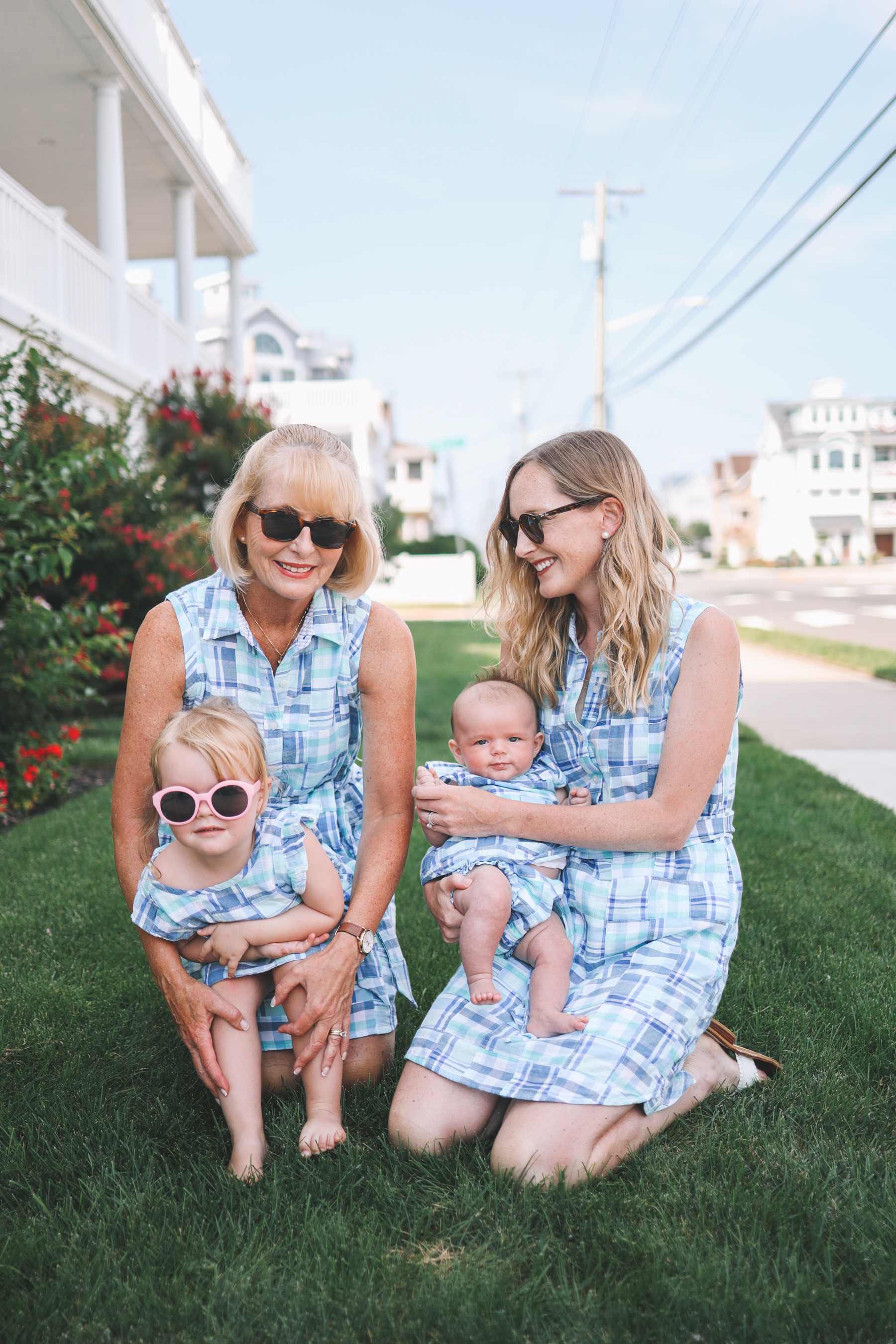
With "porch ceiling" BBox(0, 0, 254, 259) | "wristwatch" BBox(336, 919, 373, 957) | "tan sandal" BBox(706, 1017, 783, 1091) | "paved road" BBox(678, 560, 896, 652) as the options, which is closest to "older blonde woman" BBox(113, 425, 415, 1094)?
"wristwatch" BBox(336, 919, 373, 957)

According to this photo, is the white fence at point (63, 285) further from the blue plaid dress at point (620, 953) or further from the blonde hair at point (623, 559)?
the blue plaid dress at point (620, 953)

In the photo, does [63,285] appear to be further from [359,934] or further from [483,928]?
[483,928]

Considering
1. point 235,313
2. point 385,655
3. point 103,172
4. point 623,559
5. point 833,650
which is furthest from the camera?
point 235,313

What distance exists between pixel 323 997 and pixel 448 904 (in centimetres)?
39

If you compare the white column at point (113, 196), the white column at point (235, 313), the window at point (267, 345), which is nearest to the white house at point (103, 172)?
the white column at point (113, 196)

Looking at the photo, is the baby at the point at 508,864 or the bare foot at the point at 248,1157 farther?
the baby at the point at 508,864

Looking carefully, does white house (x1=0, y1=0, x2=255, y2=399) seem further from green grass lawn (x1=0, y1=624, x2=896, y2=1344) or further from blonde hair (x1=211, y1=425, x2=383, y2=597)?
green grass lawn (x1=0, y1=624, x2=896, y2=1344)

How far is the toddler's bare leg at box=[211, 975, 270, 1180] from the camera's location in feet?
7.23

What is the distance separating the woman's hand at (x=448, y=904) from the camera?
250cm

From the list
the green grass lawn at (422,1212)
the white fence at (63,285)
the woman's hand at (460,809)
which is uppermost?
the white fence at (63,285)

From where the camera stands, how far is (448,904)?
99.7 inches

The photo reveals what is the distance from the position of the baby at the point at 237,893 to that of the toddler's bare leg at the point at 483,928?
32cm

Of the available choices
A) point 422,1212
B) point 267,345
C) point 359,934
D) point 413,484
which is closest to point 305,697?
point 359,934

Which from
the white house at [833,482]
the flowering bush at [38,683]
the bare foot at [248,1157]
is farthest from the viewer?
the white house at [833,482]
